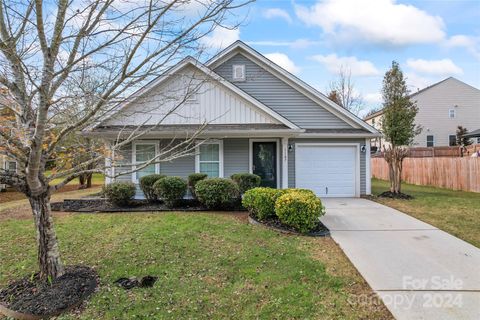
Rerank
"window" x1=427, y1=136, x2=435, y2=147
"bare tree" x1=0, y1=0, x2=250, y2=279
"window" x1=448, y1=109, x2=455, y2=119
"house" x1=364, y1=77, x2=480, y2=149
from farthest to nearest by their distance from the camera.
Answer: "window" x1=427, y1=136, x2=435, y2=147 → "window" x1=448, y1=109, x2=455, y2=119 → "house" x1=364, y1=77, x2=480, y2=149 → "bare tree" x1=0, y1=0, x2=250, y2=279

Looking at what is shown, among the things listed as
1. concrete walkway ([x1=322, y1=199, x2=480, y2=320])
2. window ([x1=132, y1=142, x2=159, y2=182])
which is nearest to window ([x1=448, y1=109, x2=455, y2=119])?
concrete walkway ([x1=322, y1=199, x2=480, y2=320])

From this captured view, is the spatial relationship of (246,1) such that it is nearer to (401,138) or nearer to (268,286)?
(268,286)

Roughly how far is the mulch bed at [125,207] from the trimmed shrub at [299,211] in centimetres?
266

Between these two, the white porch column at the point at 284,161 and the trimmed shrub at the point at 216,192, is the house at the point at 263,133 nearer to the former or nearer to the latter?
the white porch column at the point at 284,161

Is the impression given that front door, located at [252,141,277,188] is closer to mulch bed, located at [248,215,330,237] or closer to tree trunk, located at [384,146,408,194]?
mulch bed, located at [248,215,330,237]

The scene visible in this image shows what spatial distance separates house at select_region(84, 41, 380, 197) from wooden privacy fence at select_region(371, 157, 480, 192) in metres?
5.39

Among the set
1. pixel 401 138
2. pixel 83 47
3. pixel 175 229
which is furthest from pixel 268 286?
pixel 401 138

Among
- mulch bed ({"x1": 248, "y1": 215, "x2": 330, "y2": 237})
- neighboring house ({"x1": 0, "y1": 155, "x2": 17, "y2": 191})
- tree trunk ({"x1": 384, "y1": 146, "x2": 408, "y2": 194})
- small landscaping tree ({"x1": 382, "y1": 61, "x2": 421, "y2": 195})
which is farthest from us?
small landscaping tree ({"x1": 382, "y1": 61, "x2": 421, "y2": 195})

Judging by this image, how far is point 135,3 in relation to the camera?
402 centimetres

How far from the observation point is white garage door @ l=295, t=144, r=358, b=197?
13.1 m

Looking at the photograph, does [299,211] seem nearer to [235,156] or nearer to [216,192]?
[216,192]

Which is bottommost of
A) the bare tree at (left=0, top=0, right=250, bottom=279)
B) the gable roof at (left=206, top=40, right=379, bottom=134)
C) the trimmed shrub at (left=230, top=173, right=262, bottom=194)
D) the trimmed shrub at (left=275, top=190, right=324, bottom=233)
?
the trimmed shrub at (left=275, top=190, right=324, bottom=233)

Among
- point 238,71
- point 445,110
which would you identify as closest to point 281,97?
point 238,71

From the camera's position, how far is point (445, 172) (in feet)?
53.6
